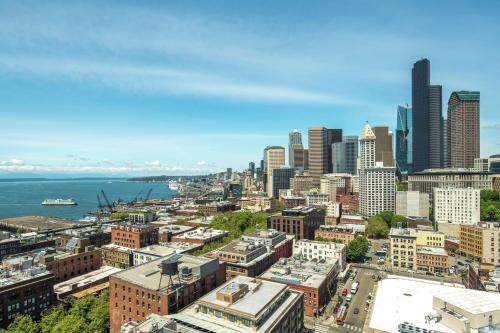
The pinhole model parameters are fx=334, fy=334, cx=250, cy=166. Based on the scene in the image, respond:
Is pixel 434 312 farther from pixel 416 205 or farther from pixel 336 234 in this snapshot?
pixel 416 205

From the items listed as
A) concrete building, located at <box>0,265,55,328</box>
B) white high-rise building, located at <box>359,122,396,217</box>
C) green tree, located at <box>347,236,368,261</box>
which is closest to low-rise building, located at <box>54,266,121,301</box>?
concrete building, located at <box>0,265,55,328</box>

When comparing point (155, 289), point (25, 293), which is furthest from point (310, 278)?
point (25, 293)

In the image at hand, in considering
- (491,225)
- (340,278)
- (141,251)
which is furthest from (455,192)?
(141,251)

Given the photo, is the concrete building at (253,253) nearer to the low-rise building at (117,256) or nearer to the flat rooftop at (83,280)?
the flat rooftop at (83,280)

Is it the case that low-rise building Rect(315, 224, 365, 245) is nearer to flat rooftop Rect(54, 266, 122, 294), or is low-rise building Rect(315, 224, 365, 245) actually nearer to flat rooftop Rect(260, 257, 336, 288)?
flat rooftop Rect(260, 257, 336, 288)

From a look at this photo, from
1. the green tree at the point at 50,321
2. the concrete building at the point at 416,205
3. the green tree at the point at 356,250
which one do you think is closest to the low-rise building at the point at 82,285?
the green tree at the point at 50,321

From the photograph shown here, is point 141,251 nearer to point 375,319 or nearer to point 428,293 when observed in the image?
point 375,319
